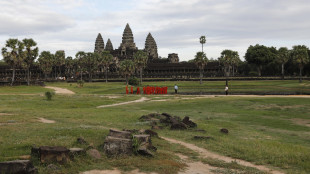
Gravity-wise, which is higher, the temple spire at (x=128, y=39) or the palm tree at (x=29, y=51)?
the temple spire at (x=128, y=39)

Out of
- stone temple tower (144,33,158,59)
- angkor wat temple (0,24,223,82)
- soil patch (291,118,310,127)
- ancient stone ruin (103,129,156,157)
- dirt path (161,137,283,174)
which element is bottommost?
soil patch (291,118,310,127)

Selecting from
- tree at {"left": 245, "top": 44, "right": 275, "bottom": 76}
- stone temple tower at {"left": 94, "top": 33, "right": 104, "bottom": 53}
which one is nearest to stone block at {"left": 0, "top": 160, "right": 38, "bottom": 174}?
tree at {"left": 245, "top": 44, "right": 275, "bottom": 76}

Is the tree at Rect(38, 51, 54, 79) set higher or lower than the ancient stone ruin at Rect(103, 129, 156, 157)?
higher

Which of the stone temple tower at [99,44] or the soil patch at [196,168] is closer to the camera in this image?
the soil patch at [196,168]

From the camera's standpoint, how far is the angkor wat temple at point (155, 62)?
5290 inches

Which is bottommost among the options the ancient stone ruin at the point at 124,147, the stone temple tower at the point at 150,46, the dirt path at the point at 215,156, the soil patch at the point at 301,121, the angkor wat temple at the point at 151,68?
the soil patch at the point at 301,121

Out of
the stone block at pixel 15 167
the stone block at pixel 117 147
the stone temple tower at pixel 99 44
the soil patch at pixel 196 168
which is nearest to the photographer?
the stone block at pixel 15 167

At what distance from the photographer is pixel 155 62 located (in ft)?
506

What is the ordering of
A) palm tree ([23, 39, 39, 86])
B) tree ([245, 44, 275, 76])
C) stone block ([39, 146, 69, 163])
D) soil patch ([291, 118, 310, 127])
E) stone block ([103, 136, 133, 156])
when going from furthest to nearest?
tree ([245, 44, 275, 76]) → palm tree ([23, 39, 39, 86]) → soil patch ([291, 118, 310, 127]) → stone block ([103, 136, 133, 156]) → stone block ([39, 146, 69, 163])

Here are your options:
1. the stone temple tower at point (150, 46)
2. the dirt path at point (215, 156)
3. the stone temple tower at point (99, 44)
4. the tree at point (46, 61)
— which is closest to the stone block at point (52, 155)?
the dirt path at point (215, 156)

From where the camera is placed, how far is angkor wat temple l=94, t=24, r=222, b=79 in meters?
134

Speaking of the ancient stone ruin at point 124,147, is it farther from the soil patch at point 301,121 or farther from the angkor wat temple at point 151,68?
the angkor wat temple at point 151,68

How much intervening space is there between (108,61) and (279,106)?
296 feet

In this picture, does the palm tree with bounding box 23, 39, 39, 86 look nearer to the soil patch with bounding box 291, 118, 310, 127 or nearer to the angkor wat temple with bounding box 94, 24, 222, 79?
the angkor wat temple with bounding box 94, 24, 222, 79
